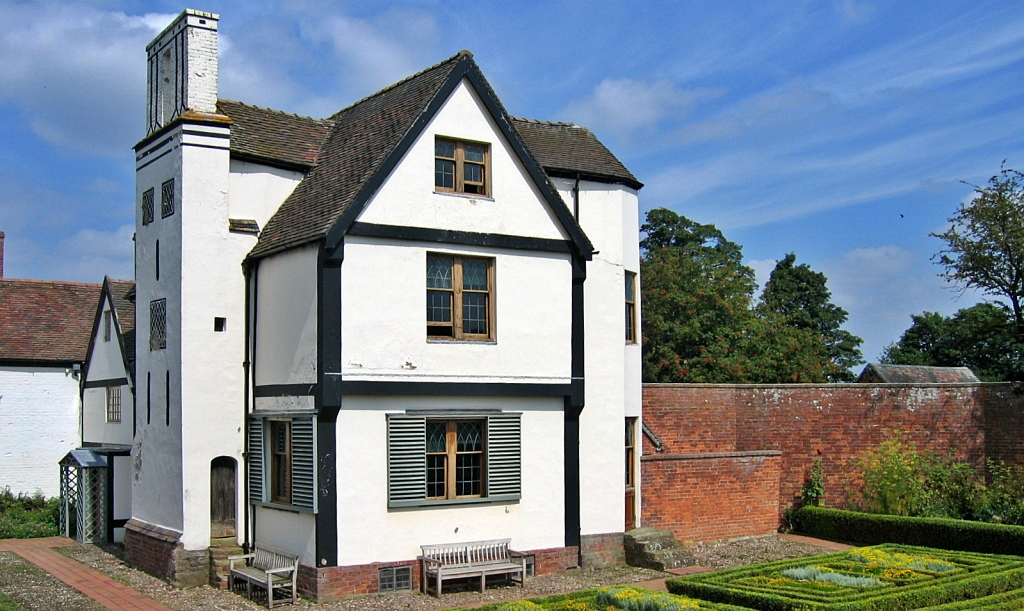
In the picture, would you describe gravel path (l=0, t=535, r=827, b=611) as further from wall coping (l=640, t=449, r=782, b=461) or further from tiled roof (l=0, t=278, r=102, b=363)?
tiled roof (l=0, t=278, r=102, b=363)

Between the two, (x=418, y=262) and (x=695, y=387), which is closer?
(x=418, y=262)

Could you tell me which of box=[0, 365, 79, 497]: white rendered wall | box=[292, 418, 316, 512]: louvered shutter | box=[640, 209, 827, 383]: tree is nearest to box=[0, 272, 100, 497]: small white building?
box=[0, 365, 79, 497]: white rendered wall

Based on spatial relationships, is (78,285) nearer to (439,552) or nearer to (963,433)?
(439,552)

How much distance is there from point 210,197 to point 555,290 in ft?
22.6

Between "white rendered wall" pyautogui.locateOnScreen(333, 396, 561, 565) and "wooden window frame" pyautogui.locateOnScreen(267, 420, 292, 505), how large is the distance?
3.88 ft

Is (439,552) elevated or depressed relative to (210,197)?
depressed

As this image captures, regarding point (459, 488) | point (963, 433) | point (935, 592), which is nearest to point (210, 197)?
point (459, 488)

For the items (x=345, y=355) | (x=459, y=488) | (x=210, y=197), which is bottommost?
(x=459, y=488)

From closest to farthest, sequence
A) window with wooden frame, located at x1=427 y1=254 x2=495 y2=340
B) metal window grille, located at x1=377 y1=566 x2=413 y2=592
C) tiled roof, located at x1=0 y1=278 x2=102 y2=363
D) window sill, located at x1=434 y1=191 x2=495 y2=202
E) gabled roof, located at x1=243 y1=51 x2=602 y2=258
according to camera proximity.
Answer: metal window grille, located at x1=377 y1=566 x2=413 y2=592, gabled roof, located at x1=243 y1=51 x2=602 y2=258, window with wooden frame, located at x1=427 y1=254 x2=495 y2=340, window sill, located at x1=434 y1=191 x2=495 y2=202, tiled roof, located at x1=0 y1=278 x2=102 y2=363

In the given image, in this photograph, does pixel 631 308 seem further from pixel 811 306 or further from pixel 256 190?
pixel 811 306

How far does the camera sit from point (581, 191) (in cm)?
2178

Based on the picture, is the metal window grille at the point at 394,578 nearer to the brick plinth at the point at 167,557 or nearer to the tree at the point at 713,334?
the brick plinth at the point at 167,557

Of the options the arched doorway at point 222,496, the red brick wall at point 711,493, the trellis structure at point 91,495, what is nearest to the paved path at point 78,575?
the trellis structure at point 91,495

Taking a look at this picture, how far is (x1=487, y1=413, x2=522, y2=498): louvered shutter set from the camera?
19016mm
